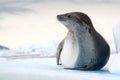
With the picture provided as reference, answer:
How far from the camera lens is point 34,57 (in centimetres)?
247

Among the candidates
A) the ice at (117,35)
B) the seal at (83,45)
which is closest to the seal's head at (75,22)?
the seal at (83,45)

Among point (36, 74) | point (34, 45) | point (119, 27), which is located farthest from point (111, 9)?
point (36, 74)

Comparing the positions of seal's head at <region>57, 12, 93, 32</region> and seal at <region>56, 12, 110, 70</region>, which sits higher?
seal's head at <region>57, 12, 93, 32</region>

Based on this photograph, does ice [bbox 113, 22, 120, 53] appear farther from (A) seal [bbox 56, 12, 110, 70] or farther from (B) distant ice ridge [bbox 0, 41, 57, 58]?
(B) distant ice ridge [bbox 0, 41, 57, 58]

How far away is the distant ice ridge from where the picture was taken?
2588 mm

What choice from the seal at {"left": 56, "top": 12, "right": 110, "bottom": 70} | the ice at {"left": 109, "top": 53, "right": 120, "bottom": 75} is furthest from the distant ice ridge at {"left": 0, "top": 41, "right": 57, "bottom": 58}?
the ice at {"left": 109, "top": 53, "right": 120, "bottom": 75}

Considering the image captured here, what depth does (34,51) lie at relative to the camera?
263 cm

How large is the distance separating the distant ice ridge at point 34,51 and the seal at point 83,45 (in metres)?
0.76

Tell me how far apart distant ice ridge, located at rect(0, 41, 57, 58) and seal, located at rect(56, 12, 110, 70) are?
2.51ft

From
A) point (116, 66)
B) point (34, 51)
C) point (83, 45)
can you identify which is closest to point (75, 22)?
point (83, 45)

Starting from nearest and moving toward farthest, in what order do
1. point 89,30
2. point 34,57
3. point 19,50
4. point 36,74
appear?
point 36,74 < point 89,30 < point 34,57 < point 19,50

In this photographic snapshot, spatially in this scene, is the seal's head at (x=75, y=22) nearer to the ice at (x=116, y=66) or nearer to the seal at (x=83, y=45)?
the seal at (x=83, y=45)

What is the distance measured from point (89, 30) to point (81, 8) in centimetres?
91

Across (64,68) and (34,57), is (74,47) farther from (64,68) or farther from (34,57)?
(34,57)
